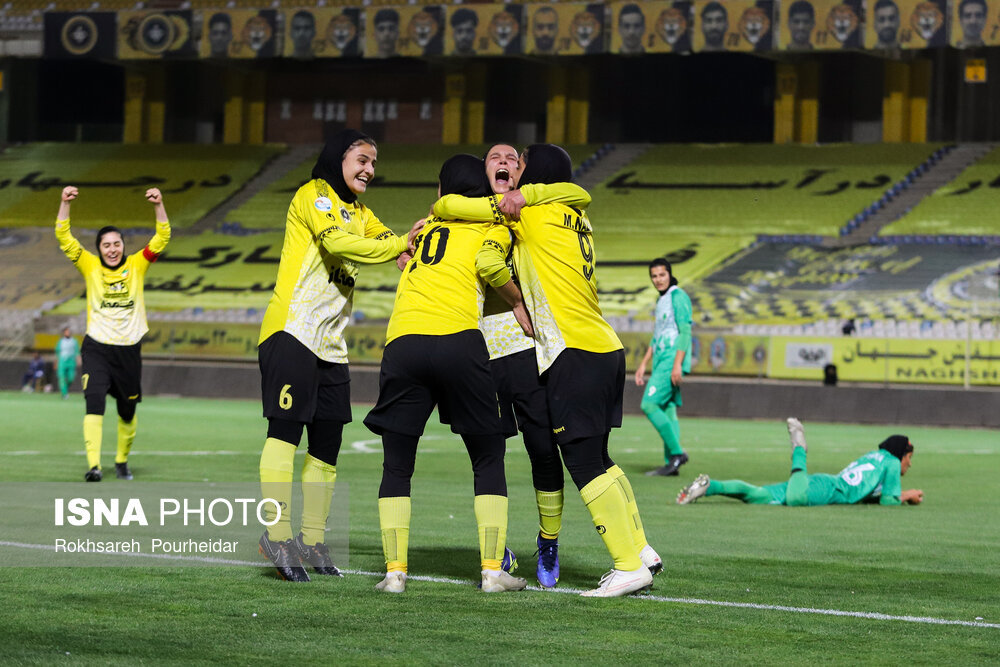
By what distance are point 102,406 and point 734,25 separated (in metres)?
31.4

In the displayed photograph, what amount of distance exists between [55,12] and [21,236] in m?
7.02

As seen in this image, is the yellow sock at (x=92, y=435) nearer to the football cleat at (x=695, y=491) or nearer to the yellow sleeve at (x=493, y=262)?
the football cleat at (x=695, y=491)

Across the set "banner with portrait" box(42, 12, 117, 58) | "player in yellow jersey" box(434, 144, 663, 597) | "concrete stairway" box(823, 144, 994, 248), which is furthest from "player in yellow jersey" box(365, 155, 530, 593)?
"banner with portrait" box(42, 12, 117, 58)

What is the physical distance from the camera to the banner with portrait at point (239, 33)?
4603 cm

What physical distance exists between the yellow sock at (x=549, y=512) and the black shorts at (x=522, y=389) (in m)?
0.37

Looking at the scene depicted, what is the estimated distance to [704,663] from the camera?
567cm

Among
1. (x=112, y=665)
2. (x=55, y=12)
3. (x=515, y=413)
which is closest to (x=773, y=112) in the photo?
(x=55, y=12)

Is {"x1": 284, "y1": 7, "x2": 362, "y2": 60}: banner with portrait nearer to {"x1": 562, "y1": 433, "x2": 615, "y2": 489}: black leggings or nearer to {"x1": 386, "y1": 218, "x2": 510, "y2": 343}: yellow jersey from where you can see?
{"x1": 386, "y1": 218, "x2": 510, "y2": 343}: yellow jersey

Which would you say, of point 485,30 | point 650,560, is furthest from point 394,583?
point 485,30

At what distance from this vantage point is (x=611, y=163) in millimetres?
46969

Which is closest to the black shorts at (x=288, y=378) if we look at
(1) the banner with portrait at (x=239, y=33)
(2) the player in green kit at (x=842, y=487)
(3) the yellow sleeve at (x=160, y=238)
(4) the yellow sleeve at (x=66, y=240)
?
(2) the player in green kit at (x=842, y=487)

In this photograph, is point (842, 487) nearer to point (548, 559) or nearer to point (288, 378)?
point (548, 559)

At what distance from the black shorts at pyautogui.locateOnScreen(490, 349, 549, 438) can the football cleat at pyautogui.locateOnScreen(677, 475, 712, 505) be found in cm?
442

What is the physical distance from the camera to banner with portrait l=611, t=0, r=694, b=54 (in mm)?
42344
